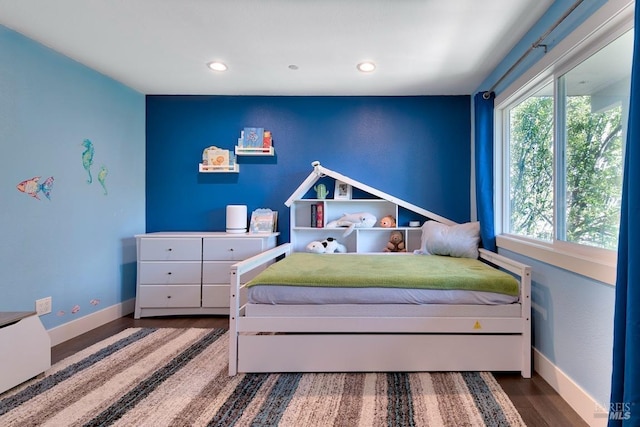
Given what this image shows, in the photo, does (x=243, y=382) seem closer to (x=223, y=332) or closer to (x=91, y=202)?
(x=223, y=332)

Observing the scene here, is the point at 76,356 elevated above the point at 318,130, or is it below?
below

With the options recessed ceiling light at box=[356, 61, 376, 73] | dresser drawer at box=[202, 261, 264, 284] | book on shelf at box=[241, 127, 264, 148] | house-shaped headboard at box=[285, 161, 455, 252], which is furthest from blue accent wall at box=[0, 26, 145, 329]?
recessed ceiling light at box=[356, 61, 376, 73]

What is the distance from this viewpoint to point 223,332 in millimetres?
2555

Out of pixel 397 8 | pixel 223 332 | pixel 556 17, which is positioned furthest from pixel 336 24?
pixel 223 332

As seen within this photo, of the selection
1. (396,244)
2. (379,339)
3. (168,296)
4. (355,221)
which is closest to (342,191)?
→ (355,221)

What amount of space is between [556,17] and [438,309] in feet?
5.54

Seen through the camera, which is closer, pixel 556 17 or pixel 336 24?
pixel 556 17

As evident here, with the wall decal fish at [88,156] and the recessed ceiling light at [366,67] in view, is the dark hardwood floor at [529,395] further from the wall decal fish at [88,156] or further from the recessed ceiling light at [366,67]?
the recessed ceiling light at [366,67]

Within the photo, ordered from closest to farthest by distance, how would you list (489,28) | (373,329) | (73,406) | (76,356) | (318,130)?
1. (73,406)
2. (373,329)
3. (489,28)
4. (76,356)
5. (318,130)

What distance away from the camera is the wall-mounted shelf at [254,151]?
10.4ft

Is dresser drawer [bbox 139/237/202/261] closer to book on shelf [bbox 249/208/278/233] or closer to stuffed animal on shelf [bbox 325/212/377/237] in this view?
book on shelf [bbox 249/208/278/233]

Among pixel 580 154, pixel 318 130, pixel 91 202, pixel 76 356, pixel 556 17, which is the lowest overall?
pixel 76 356

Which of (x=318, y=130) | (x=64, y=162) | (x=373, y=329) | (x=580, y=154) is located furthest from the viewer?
(x=318, y=130)

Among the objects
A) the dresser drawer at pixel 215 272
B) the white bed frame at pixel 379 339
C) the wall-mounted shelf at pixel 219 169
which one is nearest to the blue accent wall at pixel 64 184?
the wall-mounted shelf at pixel 219 169
